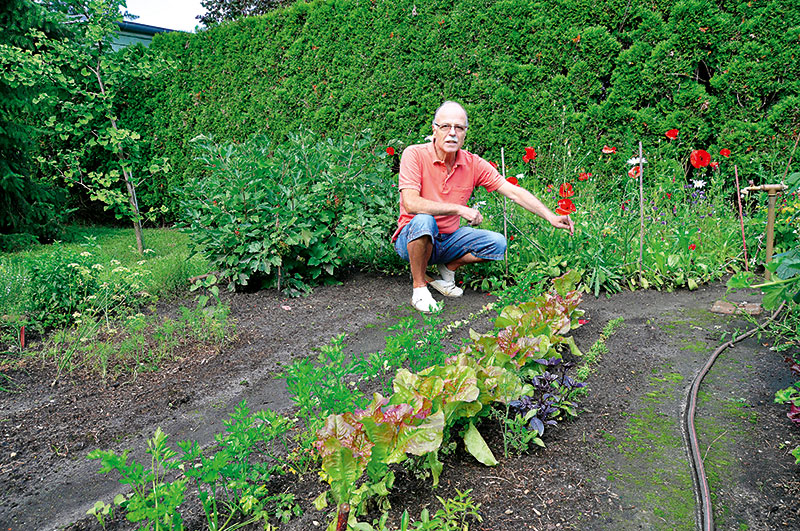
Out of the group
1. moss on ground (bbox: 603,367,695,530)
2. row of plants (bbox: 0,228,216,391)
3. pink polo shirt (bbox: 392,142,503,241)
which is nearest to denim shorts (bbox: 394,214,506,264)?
pink polo shirt (bbox: 392,142,503,241)

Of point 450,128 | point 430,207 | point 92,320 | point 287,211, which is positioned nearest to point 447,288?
point 430,207

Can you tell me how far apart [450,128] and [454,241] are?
2.66ft

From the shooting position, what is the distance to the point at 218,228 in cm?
390

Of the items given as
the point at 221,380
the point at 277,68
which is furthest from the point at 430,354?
the point at 277,68

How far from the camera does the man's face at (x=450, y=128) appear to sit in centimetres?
331

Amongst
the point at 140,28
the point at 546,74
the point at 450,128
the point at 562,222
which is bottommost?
the point at 562,222

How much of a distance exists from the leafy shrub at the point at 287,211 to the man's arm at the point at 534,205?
1.00 meters

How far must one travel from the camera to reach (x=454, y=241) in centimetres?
367

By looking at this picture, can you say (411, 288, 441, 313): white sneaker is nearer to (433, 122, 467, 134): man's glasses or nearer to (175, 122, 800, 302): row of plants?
(175, 122, 800, 302): row of plants

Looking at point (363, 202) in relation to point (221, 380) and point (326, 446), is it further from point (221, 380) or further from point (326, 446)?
point (326, 446)

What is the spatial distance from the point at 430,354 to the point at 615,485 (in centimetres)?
79

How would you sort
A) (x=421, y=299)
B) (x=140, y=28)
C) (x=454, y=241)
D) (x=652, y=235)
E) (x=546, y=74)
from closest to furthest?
1. (x=421, y=299)
2. (x=454, y=241)
3. (x=652, y=235)
4. (x=546, y=74)
5. (x=140, y=28)

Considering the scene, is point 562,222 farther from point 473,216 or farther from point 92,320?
point 92,320

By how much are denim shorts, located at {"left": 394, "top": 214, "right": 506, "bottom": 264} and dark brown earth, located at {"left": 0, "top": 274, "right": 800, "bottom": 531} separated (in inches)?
19.2
